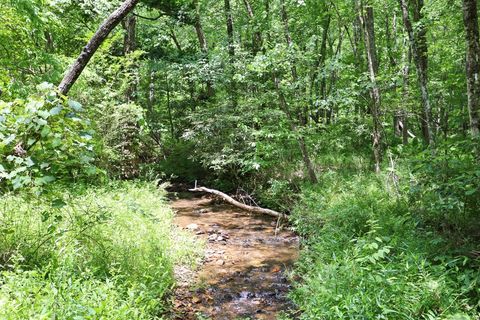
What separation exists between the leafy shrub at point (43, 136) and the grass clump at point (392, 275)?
310cm

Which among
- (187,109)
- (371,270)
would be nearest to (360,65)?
(187,109)

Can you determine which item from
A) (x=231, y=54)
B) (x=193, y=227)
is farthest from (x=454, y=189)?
(x=231, y=54)

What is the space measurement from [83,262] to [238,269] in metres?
3.06

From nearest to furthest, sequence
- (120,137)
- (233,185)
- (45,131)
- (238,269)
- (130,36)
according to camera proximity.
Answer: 1. (45,131)
2. (238,269)
3. (120,137)
4. (233,185)
5. (130,36)

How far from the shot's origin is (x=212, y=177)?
14.2 m

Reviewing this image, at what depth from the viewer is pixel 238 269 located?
22.0 ft

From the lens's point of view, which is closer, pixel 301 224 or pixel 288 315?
pixel 288 315

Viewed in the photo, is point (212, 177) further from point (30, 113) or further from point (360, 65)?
point (30, 113)

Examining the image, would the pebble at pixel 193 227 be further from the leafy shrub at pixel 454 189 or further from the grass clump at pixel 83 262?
the leafy shrub at pixel 454 189

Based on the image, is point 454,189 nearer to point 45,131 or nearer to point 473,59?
point 473,59

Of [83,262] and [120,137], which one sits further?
[120,137]

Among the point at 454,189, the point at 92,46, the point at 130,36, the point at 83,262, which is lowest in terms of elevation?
the point at 83,262

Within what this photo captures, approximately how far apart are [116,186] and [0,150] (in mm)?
5973

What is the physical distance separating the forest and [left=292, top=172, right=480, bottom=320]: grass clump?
0.09ft
